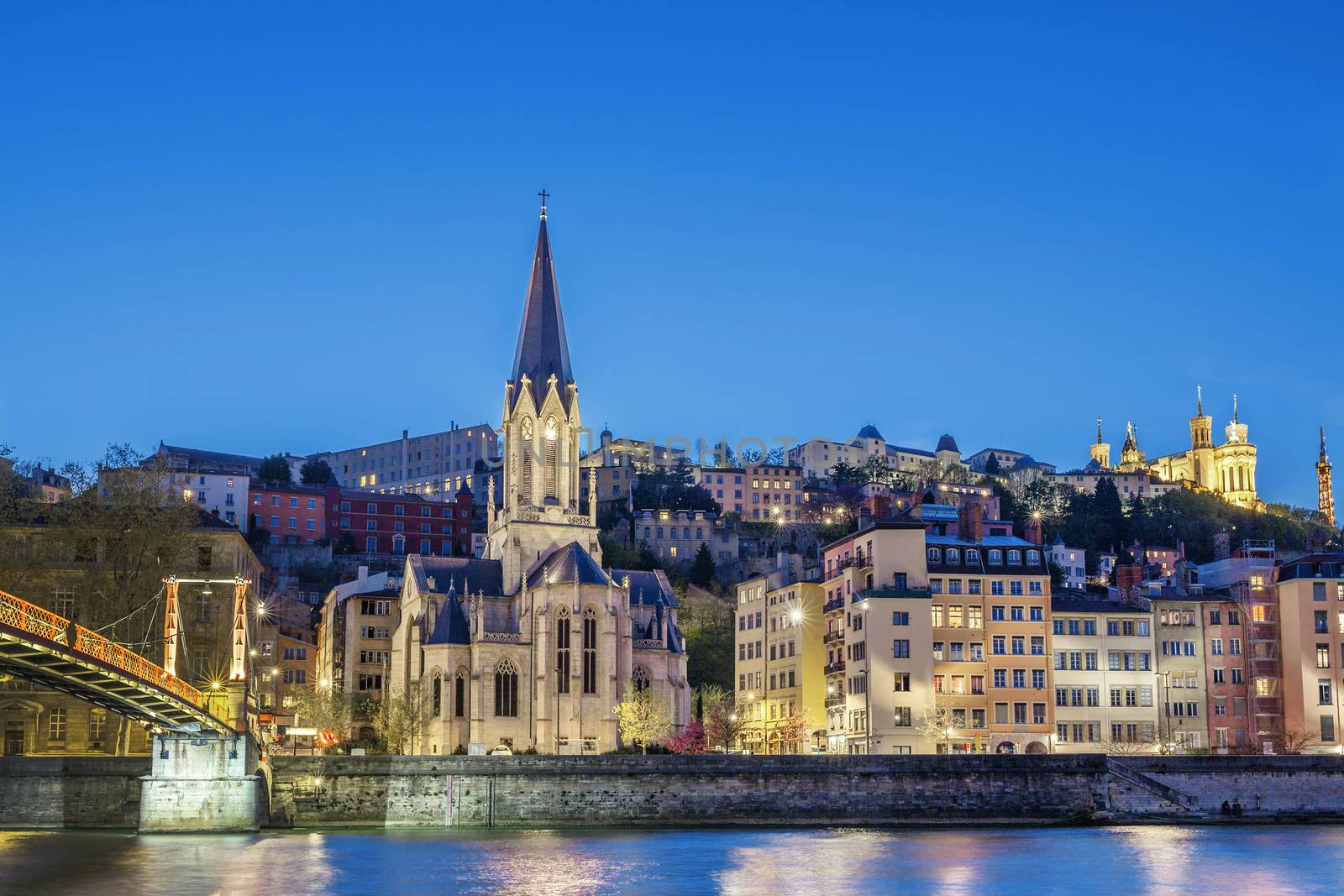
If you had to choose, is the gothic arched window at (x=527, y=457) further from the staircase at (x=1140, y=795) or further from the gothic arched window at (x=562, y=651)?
the staircase at (x=1140, y=795)

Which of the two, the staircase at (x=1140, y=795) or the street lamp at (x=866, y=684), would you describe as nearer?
the staircase at (x=1140, y=795)

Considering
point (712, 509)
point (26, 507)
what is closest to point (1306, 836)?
point (26, 507)

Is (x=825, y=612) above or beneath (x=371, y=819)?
above

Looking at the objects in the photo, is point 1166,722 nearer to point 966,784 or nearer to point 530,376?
point 966,784

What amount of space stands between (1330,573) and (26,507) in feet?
249

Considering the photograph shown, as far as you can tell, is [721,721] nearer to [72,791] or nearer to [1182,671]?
[1182,671]

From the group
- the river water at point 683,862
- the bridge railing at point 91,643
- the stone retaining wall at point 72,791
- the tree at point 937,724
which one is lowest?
the river water at point 683,862

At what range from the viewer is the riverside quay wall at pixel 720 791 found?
71688 mm

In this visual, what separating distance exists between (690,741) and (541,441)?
923 inches

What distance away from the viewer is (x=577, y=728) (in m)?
91.1

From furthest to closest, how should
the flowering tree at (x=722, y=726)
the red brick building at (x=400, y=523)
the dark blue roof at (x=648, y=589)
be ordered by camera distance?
the red brick building at (x=400, y=523) → the dark blue roof at (x=648, y=589) → the flowering tree at (x=722, y=726)

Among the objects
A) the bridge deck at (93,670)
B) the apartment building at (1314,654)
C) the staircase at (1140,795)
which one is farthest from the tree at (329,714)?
the apartment building at (1314,654)

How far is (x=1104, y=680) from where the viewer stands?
302ft

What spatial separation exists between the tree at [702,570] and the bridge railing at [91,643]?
98.3 meters
